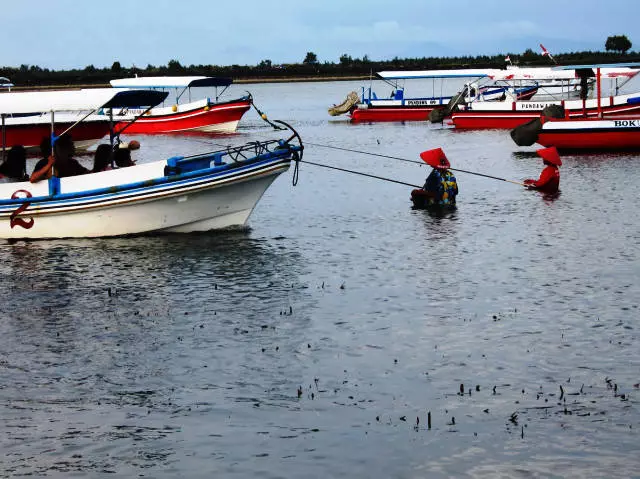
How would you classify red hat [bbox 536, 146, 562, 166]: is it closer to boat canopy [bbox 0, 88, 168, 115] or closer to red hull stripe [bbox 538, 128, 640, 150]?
red hull stripe [bbox 538, 128, 640, 150]

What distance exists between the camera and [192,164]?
22.8 m

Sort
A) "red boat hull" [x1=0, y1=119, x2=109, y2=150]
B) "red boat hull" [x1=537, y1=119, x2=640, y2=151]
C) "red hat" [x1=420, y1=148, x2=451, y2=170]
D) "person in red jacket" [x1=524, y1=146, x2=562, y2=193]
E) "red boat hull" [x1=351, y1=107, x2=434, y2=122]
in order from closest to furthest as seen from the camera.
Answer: "red hat" [x1=420, y1=148, x2=451, y2=170]
"person in red jacket" [x1=524, y1=146, x2=562, y2=193]
"red boat hull" [x1=537, y1=119, x2=640, y2=151]
"red boat hull" [x1=0, y1=119, x2=109, y2=150]
"red boat hull" [x1=351, y1=107, x2=434, y2=122]

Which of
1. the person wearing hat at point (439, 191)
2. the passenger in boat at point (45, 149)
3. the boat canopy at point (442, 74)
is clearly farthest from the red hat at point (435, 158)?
the boat canopy at point (442, 74)

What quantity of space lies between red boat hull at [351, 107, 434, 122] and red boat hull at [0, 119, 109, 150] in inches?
872

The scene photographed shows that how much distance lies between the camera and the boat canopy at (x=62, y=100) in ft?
74.8

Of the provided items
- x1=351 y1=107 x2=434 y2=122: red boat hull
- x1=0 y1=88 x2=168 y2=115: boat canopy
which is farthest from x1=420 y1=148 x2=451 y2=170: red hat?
x1=351 y1=107 x2=434 y2=122: red boat hull

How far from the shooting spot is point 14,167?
23156 mm

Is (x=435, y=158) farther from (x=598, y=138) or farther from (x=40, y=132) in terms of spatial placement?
(x=40, y=132)

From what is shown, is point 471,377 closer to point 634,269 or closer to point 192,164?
point 634,269

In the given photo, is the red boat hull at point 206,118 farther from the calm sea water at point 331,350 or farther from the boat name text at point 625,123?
the calm sea water at point 331,350

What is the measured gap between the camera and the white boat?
72.9 feet

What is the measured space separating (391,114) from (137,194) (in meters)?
49.1

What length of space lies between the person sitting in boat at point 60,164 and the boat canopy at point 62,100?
33.4 inches

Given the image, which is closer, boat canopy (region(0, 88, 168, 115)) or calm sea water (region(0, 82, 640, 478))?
calm sea water (region(0, 82, 640, 478))
